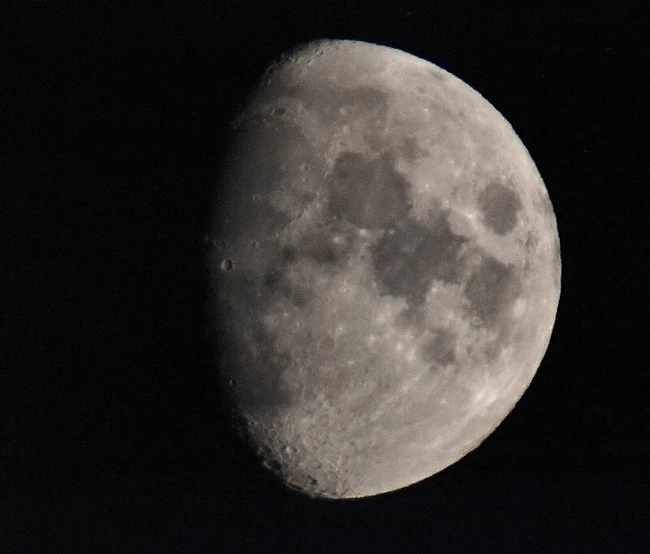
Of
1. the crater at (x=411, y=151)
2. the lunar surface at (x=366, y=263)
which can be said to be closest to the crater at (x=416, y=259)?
the lunar surface at (x=366, y=263)

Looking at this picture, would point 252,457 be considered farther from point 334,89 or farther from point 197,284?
point 334,89

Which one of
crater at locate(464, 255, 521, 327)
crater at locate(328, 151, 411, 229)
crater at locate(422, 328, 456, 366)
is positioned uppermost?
crater at locate(328, 151, 411, 229)

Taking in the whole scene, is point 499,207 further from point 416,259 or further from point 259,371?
point 259,371

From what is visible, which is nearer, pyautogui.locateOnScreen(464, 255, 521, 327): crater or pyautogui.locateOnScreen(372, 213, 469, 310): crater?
pyautogui.locateOnScreen(372, 213, 469, 310): crater

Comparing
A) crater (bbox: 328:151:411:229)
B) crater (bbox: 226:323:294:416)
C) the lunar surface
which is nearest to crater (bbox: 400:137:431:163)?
the lunar surface

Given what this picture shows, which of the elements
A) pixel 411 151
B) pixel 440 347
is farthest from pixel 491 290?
pixel 411 151

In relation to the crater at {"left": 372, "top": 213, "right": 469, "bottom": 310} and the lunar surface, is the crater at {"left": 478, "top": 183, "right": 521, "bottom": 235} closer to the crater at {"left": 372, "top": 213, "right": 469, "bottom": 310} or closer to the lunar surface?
the lunar surface

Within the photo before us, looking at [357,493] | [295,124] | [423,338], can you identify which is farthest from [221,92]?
[357,493]
